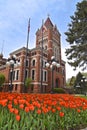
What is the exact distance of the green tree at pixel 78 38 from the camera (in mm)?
22970

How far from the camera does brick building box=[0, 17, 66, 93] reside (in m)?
41.6

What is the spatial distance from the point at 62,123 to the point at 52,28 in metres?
49.1

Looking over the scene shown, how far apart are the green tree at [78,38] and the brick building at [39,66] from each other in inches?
589

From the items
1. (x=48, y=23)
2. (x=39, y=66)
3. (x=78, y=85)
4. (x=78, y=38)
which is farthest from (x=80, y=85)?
(x=78, y=38)

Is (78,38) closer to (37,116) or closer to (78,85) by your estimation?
(37,116)

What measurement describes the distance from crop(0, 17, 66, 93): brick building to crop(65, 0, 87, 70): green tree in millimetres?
14972

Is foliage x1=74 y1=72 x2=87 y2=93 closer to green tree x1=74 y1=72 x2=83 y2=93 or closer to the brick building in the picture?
green tree x1=74 y1=72 x2=83 y2=93

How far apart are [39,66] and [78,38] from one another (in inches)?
764

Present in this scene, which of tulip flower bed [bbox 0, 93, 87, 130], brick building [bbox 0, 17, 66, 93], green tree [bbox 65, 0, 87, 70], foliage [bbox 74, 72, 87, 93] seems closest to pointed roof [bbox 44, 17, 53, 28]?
brick building [bbox 0, 17, 66, 93]

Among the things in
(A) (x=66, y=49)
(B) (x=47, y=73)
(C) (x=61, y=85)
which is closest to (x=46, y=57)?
(B) (x=47, y=73)

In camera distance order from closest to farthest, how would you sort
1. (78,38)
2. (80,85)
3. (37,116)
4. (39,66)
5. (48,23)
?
(37,116) < (78,38) < (39,66) < (80,85) < (48,23)

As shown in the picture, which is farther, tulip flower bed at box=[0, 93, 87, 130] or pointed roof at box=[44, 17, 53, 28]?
pointed roof at box=[44, 17, 53, 28]

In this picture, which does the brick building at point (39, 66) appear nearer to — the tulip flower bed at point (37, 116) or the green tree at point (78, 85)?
the green tree at point (78, 85)

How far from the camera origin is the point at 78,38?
79.5 feet
